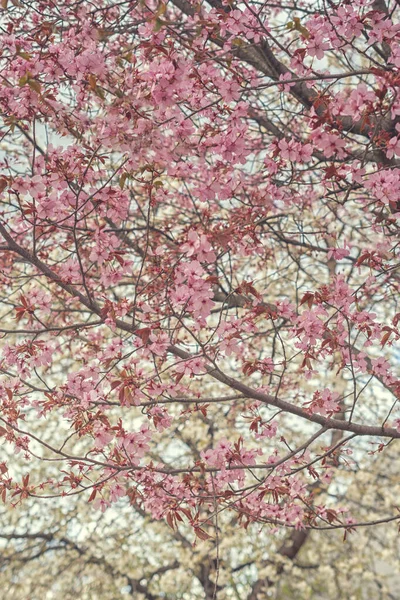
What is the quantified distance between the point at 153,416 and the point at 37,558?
22.7 feet

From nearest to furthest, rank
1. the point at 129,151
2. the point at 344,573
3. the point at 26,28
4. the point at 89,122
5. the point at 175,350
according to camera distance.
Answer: the point at 129,151 < the point at 89,122 < the point at 175,350 < the point at 26,28 < the point at 344,573

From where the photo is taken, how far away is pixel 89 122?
2.85m

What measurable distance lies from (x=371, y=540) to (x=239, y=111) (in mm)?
8947

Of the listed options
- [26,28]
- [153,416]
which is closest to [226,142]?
[153,416]

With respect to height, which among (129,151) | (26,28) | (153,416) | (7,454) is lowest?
(153,416)

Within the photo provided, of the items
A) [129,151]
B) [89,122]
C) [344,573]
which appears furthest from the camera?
[344,573]

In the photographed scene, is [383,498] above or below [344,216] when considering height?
below

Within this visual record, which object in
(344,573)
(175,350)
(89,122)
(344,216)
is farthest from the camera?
(344,573)

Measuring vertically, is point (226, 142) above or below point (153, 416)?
above

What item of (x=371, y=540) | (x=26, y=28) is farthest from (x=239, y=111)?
(x=371, y=540)

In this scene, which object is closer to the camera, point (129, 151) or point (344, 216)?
point (129, 151)

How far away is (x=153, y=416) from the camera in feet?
10.7

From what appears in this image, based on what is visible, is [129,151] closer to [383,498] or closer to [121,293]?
[121,293]

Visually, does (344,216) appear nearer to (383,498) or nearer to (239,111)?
(239,111)
